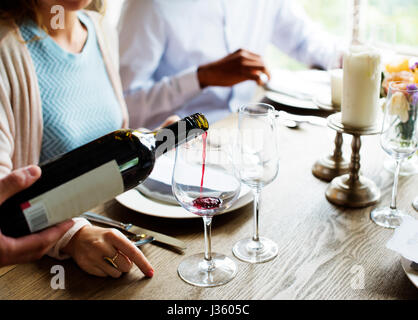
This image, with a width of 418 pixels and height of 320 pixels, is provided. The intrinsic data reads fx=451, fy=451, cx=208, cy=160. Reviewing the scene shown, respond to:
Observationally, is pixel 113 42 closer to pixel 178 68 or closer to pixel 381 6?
pixel 178 68

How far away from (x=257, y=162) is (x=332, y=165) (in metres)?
0.35

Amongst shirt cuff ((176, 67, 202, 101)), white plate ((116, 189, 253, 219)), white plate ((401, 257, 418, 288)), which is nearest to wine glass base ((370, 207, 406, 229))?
white plate ((401, 257, 418, 288))

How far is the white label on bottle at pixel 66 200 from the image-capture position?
1.97 ft

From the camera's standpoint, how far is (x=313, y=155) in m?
1.17

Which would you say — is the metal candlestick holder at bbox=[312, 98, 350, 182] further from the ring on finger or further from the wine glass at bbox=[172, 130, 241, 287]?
the ring on finger

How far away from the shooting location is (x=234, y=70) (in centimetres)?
159

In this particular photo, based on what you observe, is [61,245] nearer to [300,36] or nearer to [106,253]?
[106,253]

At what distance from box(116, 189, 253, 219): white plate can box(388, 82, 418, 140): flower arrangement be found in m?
0.31

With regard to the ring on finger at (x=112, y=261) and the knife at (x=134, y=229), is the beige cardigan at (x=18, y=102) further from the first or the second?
the ring on finger at (x=112, y=261)

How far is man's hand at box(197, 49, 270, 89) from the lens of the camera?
157cm

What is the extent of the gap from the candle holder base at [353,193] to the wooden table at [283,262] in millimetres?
18

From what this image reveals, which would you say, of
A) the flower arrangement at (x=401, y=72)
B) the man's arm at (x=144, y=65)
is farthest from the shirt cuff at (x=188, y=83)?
the flower arrangement at (x=401, y=72)

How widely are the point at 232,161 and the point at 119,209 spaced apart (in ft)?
1.06

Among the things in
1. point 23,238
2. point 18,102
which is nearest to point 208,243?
point 23,238
